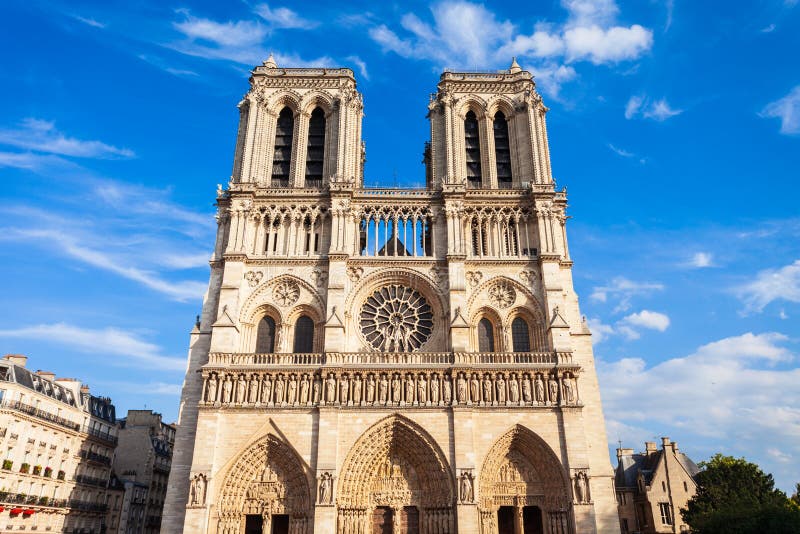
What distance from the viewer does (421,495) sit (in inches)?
952

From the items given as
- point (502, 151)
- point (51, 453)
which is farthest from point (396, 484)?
point (502, 151)

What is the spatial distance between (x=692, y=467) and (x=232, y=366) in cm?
2854

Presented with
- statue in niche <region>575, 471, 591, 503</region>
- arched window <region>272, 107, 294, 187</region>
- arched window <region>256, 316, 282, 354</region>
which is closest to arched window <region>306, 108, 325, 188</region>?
arched window <region>272, 107, 294, 187</region>

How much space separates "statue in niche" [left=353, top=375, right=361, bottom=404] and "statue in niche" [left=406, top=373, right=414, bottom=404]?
6.34 ft

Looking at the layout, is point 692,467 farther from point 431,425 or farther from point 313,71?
point 313,71

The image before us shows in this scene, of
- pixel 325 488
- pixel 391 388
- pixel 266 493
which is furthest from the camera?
pixel 391 388

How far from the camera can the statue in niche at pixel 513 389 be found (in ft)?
81.1

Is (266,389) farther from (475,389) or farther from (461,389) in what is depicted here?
(475,389)

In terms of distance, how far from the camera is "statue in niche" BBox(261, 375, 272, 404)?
24672 millimetres

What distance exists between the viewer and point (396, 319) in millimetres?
27625

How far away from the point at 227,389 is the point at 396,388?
22.3ft

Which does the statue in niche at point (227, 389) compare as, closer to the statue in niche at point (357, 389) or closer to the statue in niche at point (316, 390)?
the statue in niche at point (316, 390)

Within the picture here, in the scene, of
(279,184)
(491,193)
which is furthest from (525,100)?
(279,184)

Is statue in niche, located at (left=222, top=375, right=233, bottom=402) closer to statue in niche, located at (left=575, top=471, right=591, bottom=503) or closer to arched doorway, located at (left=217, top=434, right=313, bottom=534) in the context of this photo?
arched doorway, located at (left=217, top=434, right=313, bottom=534)
